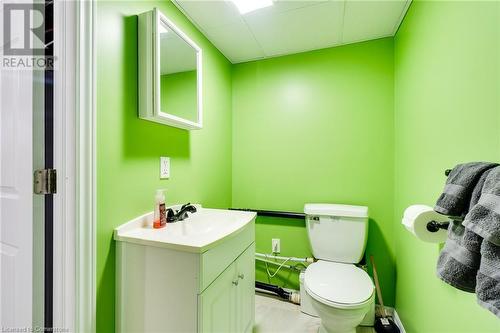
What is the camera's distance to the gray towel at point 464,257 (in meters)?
0.54

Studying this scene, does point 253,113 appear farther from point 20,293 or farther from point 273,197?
point 20,293

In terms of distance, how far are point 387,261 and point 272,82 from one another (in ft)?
5.75

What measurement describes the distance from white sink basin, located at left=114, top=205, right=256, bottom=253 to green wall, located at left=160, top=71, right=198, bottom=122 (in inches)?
23.9

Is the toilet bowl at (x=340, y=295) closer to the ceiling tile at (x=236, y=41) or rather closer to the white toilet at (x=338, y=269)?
the white toilet at (x=338, y=269)

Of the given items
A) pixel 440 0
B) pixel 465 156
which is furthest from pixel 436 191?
pixel 440 0

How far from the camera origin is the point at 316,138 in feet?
6.22

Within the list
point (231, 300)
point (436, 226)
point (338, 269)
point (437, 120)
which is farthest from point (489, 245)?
point (338, 269)

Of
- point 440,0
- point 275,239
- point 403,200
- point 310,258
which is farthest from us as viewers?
point 275,239

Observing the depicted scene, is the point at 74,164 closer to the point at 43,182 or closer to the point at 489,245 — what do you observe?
the point at 43,182

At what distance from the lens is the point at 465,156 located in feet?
2.79

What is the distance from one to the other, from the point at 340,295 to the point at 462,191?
0.88 m

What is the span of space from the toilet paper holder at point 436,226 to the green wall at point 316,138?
0.89 metres

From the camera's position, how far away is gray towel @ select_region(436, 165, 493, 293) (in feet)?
1.76

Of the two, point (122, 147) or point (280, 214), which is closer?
point (122, 147)
